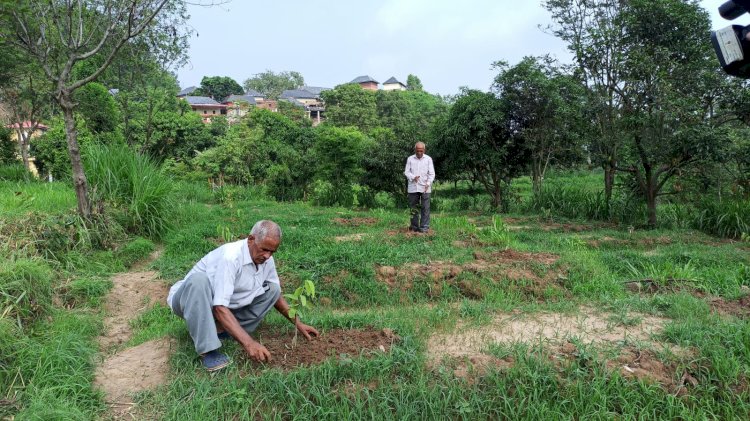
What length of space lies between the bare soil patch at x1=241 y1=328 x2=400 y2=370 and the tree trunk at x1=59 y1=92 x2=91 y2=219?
13.1ft

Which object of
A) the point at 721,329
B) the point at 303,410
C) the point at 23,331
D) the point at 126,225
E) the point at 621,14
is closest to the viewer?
the point at 303,410

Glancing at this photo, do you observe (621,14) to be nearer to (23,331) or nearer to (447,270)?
(447,270)

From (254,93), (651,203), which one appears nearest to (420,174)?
(651,203)

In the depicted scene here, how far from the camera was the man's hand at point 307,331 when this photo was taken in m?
3.41

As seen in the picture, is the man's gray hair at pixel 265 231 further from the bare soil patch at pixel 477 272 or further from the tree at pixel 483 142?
the tree at pixel 483 142

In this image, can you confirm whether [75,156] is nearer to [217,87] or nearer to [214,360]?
[214,360]

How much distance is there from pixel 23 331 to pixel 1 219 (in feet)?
8.22

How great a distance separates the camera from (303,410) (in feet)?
9.21

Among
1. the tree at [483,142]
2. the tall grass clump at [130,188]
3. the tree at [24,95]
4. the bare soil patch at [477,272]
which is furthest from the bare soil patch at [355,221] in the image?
the tree at [24,95]

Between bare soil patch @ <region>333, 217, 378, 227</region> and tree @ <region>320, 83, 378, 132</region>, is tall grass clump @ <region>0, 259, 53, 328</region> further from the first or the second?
tree @ <region>320, 83, 378, 132</region>

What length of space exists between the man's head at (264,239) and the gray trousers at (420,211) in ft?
16.7

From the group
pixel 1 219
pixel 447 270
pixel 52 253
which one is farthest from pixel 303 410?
pixel 1 219

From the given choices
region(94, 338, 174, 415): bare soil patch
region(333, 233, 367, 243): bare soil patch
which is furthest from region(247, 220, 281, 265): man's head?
region(333, 233, 367, 243): bare soil patch

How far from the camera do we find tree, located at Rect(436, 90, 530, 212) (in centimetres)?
1206
